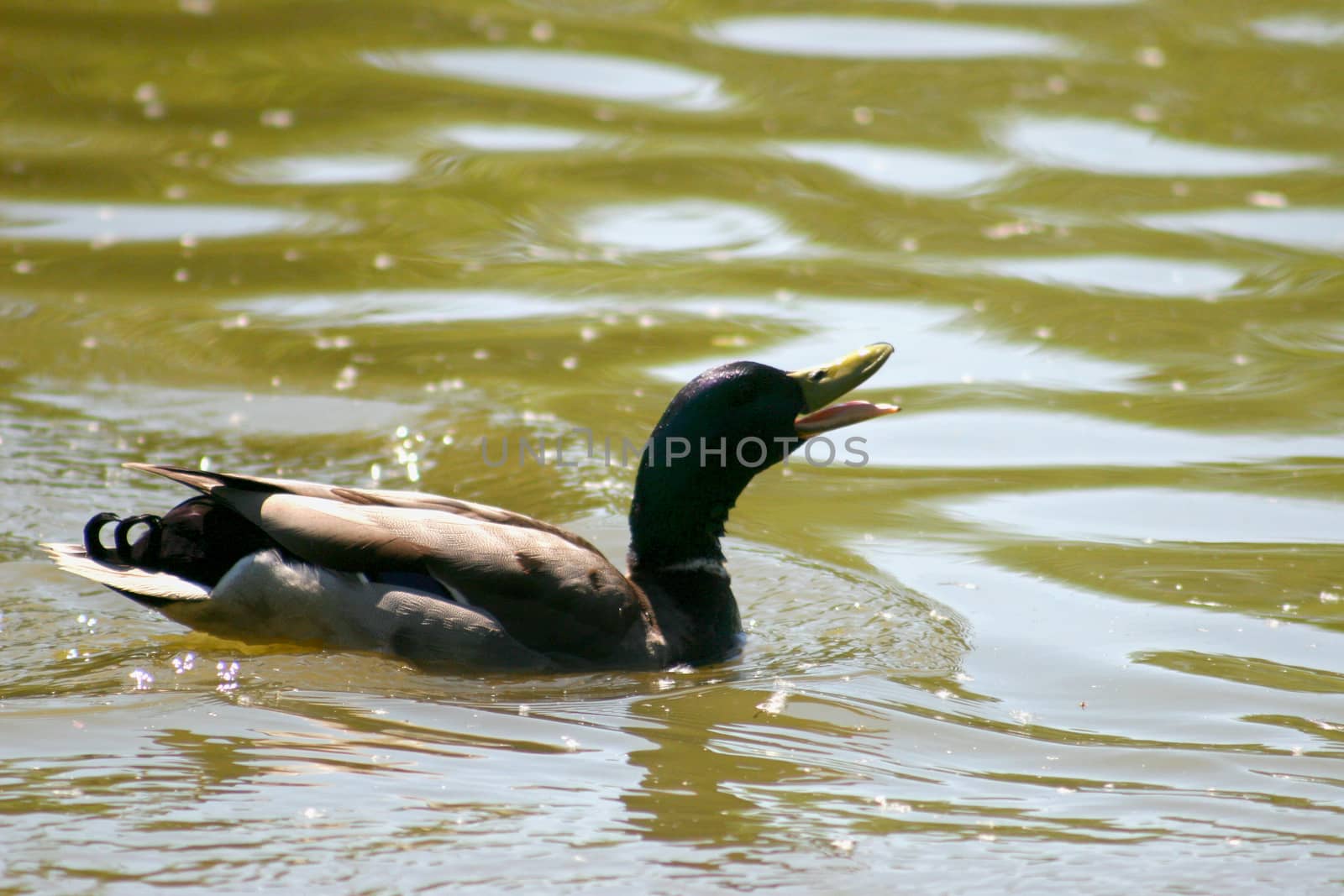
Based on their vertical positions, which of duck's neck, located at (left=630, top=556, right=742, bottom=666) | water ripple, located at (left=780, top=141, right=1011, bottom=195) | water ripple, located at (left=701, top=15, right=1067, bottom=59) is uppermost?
water ripple, located at (left=701, top=15, right=1067, bottom=59)

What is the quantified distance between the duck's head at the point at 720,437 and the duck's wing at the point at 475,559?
1.14 ft

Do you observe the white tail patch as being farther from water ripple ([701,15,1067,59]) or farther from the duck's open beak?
water ripple ([701,15,1067,59])

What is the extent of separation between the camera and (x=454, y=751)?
14.5ft

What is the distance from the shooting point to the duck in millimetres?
5215

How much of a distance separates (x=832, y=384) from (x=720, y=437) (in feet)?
1.37

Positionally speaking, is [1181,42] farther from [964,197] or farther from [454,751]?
[454,751]

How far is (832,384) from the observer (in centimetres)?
568

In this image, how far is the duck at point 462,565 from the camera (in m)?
5.21

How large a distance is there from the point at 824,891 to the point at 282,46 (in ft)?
32.4

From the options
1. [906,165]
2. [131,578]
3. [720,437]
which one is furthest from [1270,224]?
[131,578]

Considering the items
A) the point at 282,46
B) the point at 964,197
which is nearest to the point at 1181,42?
the point at 964,197

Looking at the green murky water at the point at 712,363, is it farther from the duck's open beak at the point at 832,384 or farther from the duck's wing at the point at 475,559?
the duck's open beak at the point at 832,384

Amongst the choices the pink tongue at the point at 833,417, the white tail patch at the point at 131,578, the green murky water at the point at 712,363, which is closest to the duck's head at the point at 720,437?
the pink tongue at the point at 833,417

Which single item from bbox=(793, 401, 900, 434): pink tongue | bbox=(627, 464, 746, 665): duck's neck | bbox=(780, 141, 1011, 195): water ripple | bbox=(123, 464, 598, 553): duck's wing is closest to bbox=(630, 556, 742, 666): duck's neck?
bbox=(627, 464, 746, 665): duck's neck
